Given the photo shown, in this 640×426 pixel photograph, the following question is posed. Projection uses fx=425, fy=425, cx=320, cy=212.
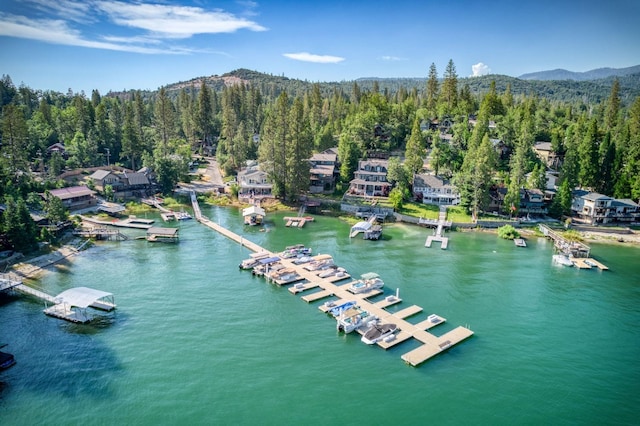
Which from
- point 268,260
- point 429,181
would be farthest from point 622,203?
point 268,260

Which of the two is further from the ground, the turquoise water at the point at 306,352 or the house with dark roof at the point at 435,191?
the house with dark roof at the point at 435,191

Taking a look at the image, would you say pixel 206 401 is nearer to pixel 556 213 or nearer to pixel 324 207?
pixel 324 207

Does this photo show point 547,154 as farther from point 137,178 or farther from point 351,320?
point 137,178

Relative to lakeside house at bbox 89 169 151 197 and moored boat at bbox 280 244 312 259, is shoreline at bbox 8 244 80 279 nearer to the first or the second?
moored boat at bbox 280 244 312 259

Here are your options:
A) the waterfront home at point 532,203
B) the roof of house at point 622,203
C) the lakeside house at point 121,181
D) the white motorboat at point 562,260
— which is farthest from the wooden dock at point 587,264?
the lakeside house at point 121,181

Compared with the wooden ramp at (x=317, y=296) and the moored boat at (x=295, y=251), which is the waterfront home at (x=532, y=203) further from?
the wooden ramp at (x=317, y=296)

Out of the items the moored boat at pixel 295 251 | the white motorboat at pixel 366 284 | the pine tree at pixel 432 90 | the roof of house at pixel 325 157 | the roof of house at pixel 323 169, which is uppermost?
the pine tree at pixel 432 90

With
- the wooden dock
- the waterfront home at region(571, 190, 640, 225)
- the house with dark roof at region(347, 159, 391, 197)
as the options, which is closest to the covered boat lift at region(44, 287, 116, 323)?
the house with dark roof at region(347, 159, 391, 197)
